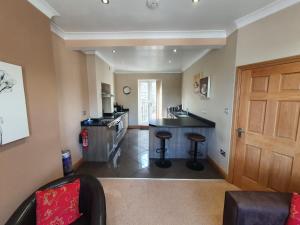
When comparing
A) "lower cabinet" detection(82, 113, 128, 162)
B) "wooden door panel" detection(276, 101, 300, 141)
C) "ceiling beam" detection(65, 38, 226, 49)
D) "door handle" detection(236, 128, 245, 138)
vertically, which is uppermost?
"ceiling beam" detection(65, 38, 226, 49)

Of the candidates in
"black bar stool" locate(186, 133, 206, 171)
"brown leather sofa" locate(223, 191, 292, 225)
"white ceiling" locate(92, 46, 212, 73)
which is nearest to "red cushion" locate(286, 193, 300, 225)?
"brown leather sofa" locate(223, 191, 292, 225)

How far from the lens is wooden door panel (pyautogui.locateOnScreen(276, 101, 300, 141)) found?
1.75m

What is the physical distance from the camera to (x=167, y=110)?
6660mm

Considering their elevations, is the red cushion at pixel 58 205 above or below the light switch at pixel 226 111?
below

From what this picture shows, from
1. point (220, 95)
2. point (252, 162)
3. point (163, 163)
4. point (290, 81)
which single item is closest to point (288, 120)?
point (290, 81)

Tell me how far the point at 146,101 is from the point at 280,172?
564 cm

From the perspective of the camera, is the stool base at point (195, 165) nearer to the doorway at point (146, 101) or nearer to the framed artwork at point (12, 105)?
the framed artwork at point (12, 105)

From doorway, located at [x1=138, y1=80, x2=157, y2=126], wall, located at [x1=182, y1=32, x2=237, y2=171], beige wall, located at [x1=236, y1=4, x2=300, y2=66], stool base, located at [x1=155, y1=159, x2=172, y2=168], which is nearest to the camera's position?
beige wall, located at [x1=236, y1=4, x2=300, y2=66]

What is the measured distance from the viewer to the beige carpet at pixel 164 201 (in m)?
1.84

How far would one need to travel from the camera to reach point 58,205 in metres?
1.30

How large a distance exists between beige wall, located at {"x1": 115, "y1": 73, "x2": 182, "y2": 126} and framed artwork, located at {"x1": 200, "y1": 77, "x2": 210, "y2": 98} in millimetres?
2800

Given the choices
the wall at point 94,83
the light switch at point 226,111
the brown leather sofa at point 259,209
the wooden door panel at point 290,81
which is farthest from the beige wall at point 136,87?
the brown leather sofa at point 259,209

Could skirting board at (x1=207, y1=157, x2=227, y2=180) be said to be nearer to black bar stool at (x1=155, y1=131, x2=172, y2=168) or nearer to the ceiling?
black bar stool at (x1=155, y1=131, x2=172, y2=168)

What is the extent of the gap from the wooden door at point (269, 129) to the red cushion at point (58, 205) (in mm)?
2475
